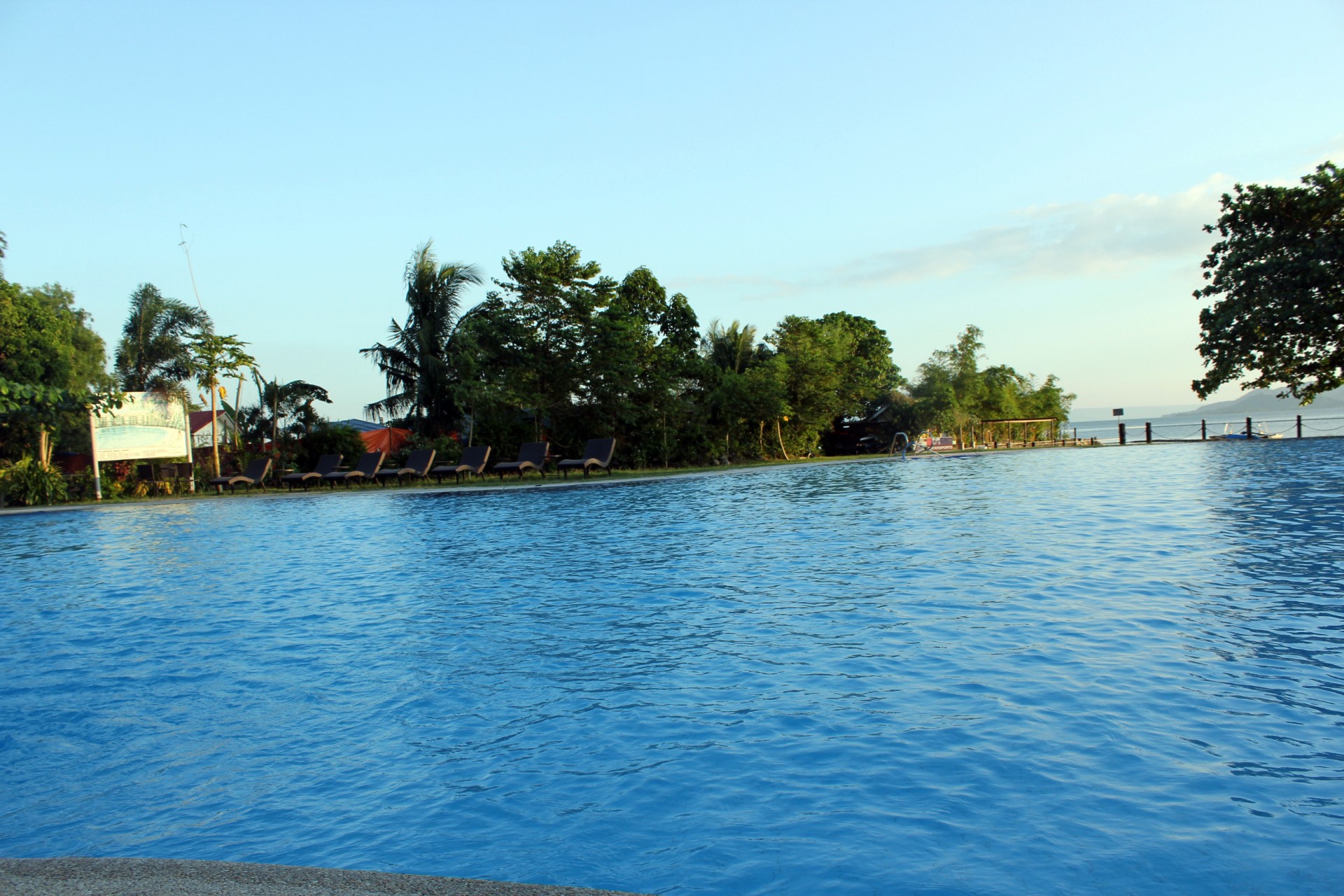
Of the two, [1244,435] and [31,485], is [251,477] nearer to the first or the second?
[31,485]

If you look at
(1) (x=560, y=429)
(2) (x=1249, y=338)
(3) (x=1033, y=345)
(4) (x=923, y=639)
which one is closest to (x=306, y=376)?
(1) (x=560, y=429)

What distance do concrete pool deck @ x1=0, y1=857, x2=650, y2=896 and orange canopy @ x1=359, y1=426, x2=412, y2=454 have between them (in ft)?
95.1

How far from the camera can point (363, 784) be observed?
3.70 m

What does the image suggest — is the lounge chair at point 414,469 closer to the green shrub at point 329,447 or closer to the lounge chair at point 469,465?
the lounge chair at point 469,465

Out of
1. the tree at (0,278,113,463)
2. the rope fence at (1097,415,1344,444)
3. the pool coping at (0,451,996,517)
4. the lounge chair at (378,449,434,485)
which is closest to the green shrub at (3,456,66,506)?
the pool coping at (0,451,996,517)

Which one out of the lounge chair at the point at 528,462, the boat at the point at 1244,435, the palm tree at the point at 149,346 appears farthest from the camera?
the boat at the point at 1244,435

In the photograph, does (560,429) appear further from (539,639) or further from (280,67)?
(539,639)

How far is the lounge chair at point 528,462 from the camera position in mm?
20172

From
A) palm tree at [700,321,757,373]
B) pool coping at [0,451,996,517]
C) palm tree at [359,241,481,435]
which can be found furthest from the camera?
palm tree at [700,321,757,373]

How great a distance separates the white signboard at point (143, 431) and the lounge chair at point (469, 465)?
6941mm

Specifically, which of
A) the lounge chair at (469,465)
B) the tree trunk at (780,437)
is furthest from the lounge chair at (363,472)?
the tree trunk at (780,437)

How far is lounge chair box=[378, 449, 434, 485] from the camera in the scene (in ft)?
67.1

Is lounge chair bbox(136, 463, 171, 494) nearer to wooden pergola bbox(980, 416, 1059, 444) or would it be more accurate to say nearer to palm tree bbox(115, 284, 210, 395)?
palm tree bbox(115, 284, 210, 395)

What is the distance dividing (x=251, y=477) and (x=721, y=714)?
20105mm
